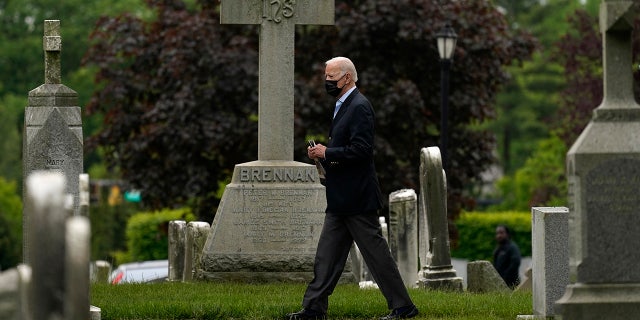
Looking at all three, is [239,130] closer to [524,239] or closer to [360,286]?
[360,286]

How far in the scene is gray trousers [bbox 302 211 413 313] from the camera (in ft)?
37.9

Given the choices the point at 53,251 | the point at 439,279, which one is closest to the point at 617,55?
the point at 53,251

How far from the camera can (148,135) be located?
26.7 meters

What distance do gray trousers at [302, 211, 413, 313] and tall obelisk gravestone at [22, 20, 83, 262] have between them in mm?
1965

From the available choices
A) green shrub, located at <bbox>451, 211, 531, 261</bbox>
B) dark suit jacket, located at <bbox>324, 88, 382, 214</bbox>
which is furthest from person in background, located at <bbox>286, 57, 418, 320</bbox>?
green shrub, located at <bbox>451, 211, 531, 261</bbox>

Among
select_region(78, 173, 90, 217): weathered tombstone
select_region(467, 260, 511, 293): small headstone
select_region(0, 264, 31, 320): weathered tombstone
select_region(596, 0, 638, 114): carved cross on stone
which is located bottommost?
select_region(467, 260, 511, 293): small headstone

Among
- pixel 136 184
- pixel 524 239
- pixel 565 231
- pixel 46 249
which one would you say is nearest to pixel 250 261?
pixel 565 231

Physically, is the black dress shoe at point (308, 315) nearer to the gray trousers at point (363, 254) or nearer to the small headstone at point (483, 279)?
the gray trousers at point (363, 254)

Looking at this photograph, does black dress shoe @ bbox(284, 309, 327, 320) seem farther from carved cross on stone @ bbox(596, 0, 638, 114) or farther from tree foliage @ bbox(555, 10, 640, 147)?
tree foliage @ bbox(555, 10, 640, 147)

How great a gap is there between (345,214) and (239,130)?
47.1 ft

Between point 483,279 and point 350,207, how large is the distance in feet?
16.4

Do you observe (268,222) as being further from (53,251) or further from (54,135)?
(53,251)

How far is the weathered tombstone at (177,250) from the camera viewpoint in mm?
17609

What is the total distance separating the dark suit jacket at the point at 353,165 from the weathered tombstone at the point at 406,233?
530 centimetres
